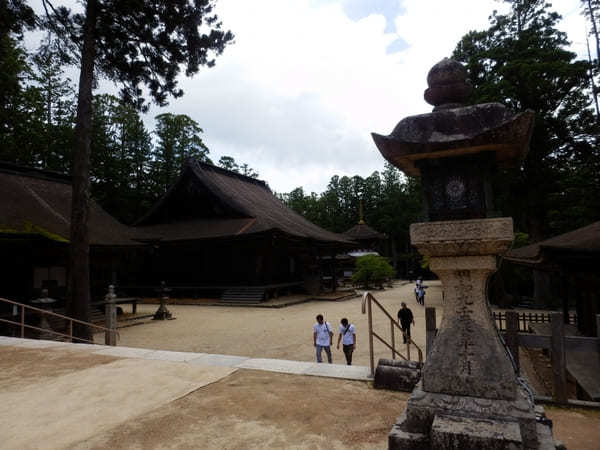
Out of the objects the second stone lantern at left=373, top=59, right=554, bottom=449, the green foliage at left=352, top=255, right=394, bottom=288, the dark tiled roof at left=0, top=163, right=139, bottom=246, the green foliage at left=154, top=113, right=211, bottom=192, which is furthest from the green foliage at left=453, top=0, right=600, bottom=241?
the green foliage at left=154, top=113, right=211, bottom=192

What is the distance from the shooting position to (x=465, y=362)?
2920 mm

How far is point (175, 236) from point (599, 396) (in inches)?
788

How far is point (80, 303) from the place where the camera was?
1019 centimetres

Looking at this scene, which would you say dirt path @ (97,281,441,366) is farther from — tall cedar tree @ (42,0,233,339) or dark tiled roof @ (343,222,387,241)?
dark tiled roof @ (343,222,387,241)

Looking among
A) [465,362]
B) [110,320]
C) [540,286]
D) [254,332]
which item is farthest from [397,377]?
[540,286]

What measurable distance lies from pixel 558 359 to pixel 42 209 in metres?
17.0

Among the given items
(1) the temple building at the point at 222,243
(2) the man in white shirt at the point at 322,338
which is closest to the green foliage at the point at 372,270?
(1) the temple building at the point at 222,243

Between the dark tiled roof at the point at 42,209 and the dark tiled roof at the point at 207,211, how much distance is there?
4.79 meters

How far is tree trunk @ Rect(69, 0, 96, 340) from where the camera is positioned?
33.8ft

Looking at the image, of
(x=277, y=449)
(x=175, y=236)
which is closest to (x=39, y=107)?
(x=175, y=236)

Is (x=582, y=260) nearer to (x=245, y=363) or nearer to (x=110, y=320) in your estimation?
(x=245, y=363)

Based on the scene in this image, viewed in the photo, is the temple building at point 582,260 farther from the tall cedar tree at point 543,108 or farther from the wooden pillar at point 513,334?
the tall cedar tree at point 543,108

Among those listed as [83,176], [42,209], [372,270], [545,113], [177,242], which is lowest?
[372,270]

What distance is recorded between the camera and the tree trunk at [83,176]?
10.3 metres
